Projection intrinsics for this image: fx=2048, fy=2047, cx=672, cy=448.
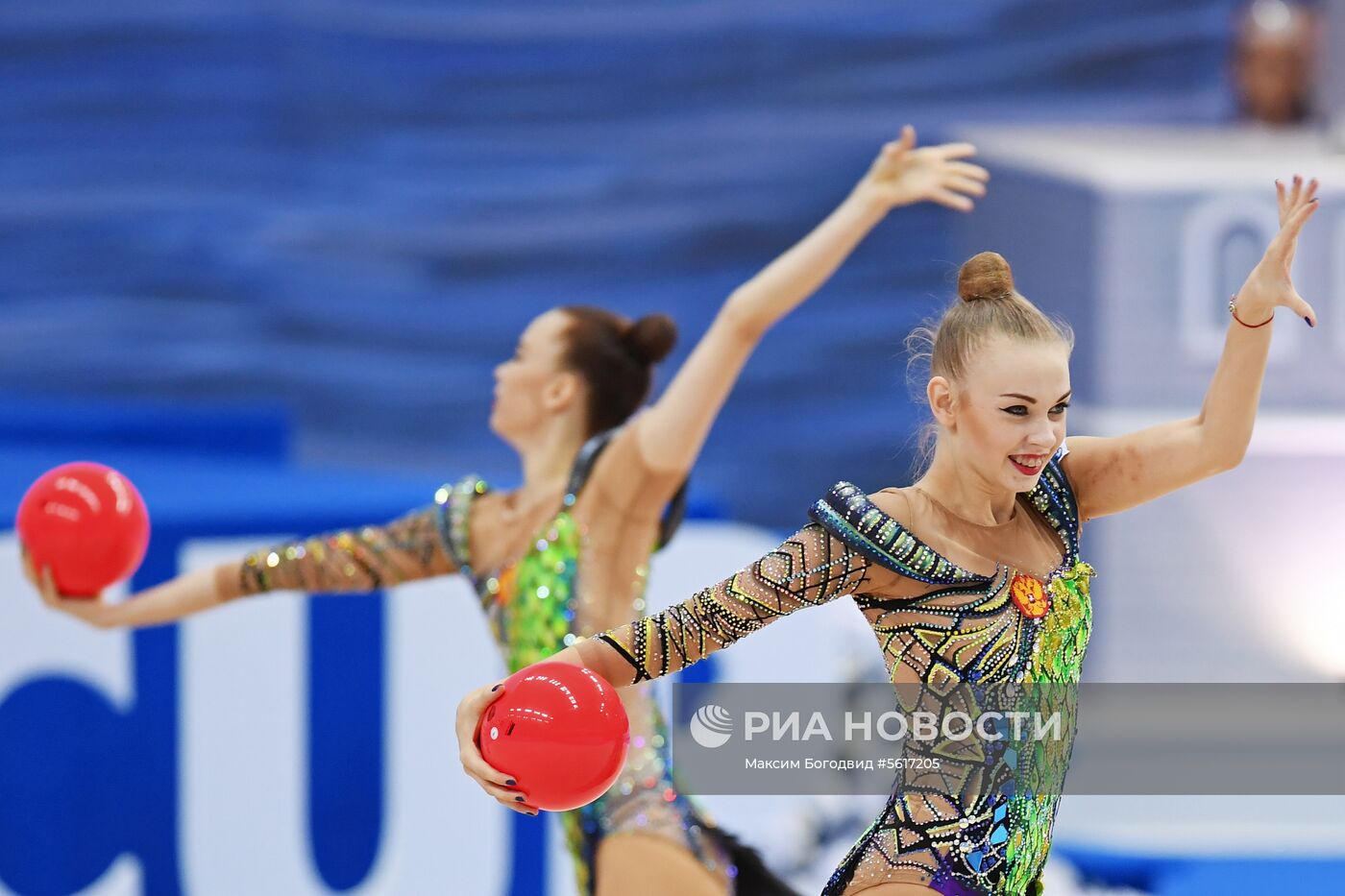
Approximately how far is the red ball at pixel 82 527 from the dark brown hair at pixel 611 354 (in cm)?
81

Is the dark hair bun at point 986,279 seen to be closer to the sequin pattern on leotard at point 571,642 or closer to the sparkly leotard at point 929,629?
the sparkly leotard at point 929,629

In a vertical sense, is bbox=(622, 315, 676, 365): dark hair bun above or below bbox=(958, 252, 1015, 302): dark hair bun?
above

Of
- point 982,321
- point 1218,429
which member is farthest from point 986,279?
point 1218,429

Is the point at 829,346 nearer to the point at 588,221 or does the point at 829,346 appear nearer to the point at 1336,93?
the point at 588,221

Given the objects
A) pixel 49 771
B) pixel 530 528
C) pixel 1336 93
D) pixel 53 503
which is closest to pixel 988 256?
pixel 530 528

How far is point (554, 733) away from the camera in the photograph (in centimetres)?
246

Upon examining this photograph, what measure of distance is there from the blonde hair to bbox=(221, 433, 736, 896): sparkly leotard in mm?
966

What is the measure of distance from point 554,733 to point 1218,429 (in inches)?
38.3

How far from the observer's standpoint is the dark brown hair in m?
3.68

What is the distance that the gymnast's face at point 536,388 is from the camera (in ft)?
12.0

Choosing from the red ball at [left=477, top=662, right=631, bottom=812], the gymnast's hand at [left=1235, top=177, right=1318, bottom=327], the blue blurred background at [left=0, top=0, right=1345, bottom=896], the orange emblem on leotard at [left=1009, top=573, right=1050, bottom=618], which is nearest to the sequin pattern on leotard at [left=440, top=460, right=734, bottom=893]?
the red ball at [left=477, top=662, right=631, bottom=812]

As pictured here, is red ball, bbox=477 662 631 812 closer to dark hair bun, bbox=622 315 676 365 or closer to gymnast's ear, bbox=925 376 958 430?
gymnast's ear, bbox=925 376 958 430

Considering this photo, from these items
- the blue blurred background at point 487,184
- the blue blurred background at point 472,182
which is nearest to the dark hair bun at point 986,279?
the blue blurred background at point 487,184

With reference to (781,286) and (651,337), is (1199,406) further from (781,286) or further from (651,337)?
(781,286)
